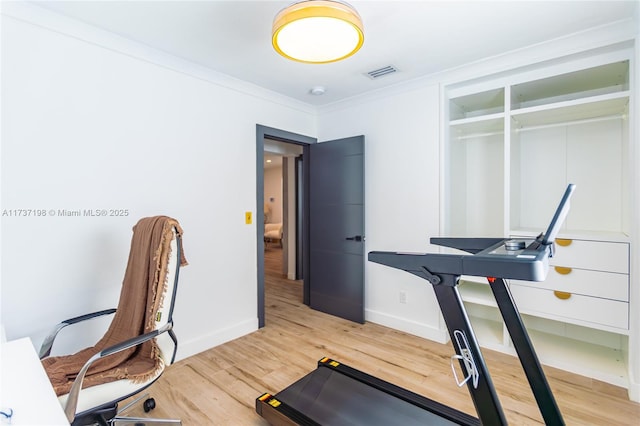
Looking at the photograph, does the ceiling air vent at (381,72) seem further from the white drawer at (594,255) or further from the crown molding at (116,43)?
the white drawer at (594,255)

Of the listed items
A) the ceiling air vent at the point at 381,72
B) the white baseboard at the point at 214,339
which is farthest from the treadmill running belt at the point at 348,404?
the ceiling air vent at the point at 381,72

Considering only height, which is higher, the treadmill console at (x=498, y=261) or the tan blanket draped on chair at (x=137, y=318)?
the treadmill console at (x=498, y=261)

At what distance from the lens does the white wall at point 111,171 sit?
188 cm

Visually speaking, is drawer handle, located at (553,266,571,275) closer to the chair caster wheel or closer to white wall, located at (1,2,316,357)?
white wall, located at (1,2,316,357)

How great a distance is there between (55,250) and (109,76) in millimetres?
1251

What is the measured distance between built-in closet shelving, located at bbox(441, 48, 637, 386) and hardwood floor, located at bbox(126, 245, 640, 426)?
33 centimetres

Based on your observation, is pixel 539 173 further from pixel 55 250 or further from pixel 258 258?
pixel 55 250

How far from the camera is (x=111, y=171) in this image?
2.25 metres

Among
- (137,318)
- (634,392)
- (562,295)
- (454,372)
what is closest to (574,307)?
(562,295)

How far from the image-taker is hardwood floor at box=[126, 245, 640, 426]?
1939mm

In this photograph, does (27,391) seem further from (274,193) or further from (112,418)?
(274,193)

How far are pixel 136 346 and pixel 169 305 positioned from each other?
0.32 metres

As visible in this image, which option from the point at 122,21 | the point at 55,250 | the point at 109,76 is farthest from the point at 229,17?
the point at 55,250

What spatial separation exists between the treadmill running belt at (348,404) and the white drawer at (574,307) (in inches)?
53.5
